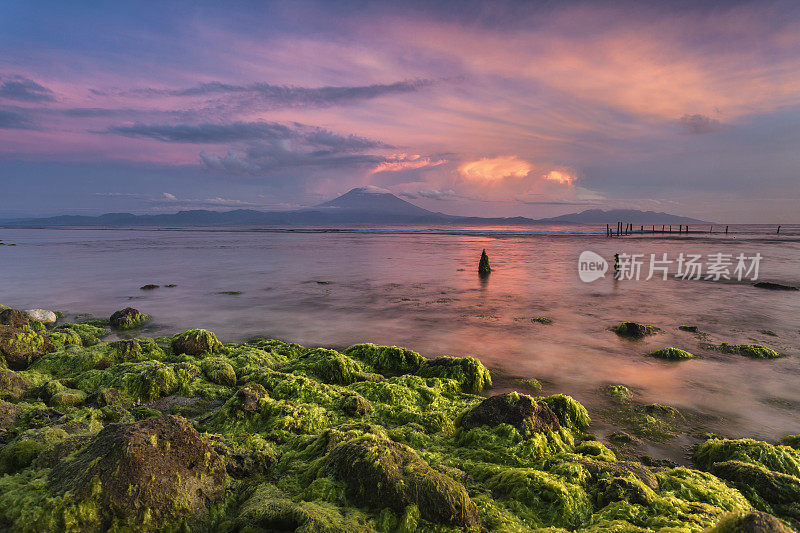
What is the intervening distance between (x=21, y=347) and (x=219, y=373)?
4.30 m

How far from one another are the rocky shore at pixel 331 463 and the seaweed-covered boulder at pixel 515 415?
0.02m

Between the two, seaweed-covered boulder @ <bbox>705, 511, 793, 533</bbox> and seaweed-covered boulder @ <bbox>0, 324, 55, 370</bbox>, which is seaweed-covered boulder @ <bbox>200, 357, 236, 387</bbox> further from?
seaweed-covered boulder @ <bbox>705, 511, 793, 533</bbox>

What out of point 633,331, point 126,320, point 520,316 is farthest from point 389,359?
point 126,320

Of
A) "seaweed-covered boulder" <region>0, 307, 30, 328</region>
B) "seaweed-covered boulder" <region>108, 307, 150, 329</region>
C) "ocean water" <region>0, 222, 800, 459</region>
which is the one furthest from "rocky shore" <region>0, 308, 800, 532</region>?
"seaweed-covered boulder" <region>108, 307, 150, 329</region>

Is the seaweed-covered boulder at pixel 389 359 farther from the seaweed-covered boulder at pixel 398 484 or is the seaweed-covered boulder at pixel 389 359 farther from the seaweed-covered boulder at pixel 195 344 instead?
the seaweed-covered boulder at pixel 398 484

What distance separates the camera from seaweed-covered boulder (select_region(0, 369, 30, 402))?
5570 mm

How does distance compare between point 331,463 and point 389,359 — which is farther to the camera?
point 389,359

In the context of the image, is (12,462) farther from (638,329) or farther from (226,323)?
(638,329)

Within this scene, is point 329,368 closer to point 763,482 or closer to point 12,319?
point 763,482

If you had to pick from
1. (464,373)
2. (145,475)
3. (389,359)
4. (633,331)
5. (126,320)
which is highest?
(145,475)

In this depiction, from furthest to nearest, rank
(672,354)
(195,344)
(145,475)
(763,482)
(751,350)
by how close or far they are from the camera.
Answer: (751,350), (672,354), (195,344), (763,482), (145,475)

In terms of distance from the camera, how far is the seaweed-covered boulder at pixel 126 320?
1160 centimetres

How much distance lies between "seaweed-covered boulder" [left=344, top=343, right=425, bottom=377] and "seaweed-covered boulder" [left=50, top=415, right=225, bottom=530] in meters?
5.10

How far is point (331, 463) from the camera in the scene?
3824 mm
